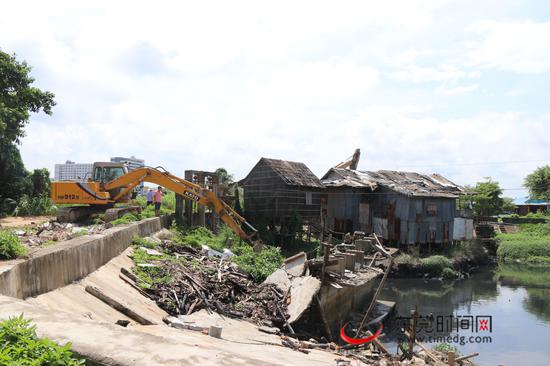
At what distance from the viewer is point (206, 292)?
12.8m

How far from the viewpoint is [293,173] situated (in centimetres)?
A: 3014

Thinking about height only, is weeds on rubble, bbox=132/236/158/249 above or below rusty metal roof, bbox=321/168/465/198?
below

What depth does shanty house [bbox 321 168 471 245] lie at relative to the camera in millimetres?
32000

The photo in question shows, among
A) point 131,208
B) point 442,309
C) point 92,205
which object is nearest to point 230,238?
point 131,208

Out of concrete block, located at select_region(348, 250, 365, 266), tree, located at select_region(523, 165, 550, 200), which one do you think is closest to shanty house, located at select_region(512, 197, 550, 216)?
tree, located at select_region(523, 165, 550, 200)

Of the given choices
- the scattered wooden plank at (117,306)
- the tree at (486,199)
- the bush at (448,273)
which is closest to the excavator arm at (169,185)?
the scattered wooden plank at (117,306)

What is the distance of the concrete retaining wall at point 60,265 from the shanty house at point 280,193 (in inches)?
610

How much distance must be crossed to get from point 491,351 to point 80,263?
45.4 ft

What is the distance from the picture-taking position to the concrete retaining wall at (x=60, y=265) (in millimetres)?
6935

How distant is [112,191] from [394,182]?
22.0m

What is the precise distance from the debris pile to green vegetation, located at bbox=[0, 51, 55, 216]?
1005 centimetres

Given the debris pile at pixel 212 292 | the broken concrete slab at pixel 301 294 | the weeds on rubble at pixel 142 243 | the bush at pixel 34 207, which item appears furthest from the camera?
the bush at pixel 34 207

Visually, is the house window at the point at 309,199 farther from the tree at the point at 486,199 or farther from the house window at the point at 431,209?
the tree at the point at 486,199

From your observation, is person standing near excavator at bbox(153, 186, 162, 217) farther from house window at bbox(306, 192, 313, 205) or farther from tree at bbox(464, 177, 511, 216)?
tree at bbox(464, 177, 511, 216)
